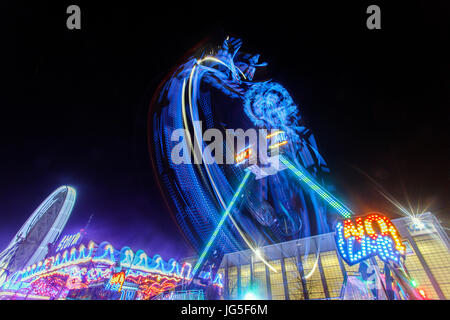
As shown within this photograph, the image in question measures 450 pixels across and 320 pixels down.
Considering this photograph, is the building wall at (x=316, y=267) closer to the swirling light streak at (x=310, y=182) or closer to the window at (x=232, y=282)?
the window at (x=232, y=282)

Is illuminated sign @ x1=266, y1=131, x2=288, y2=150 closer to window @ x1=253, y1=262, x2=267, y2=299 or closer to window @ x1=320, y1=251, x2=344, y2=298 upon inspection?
window @ x1=320, y1=251, x2=344, y2=298

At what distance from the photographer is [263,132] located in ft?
57.9

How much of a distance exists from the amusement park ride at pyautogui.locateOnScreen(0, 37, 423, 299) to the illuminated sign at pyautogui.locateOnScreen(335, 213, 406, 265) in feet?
0.12

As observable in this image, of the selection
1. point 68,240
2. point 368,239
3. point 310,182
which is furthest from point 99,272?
A: point 310,182

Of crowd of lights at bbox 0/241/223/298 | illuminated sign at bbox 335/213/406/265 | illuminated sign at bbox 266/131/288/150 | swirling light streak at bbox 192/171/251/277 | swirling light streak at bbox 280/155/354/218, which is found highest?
illuminated sign at bbox 266/131/288/150

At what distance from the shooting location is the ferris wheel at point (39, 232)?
878 inches

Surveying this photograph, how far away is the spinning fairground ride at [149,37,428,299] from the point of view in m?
8.53

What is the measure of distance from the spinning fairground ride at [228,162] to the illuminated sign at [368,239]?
34 millimetres

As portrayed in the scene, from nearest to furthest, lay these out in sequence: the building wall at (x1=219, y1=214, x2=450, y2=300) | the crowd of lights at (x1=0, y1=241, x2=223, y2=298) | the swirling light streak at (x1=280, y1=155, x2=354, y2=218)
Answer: the swirling light streak at (x1=280, y1=155, x2=354, y2=218), the crowd of lights at (x1=0, y1=241, x2=223, y2=298), the building wall at (x1=219, y1=214, x2=450, y2=300)

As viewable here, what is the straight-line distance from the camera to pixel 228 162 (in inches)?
586

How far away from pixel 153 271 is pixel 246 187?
10.9 metres

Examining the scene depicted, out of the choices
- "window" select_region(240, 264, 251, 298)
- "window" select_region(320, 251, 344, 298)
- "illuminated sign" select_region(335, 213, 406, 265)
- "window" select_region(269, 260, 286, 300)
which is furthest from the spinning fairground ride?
"window" select_region(240, 264, 251, 298)

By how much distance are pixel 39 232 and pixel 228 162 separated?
28.1 metres
